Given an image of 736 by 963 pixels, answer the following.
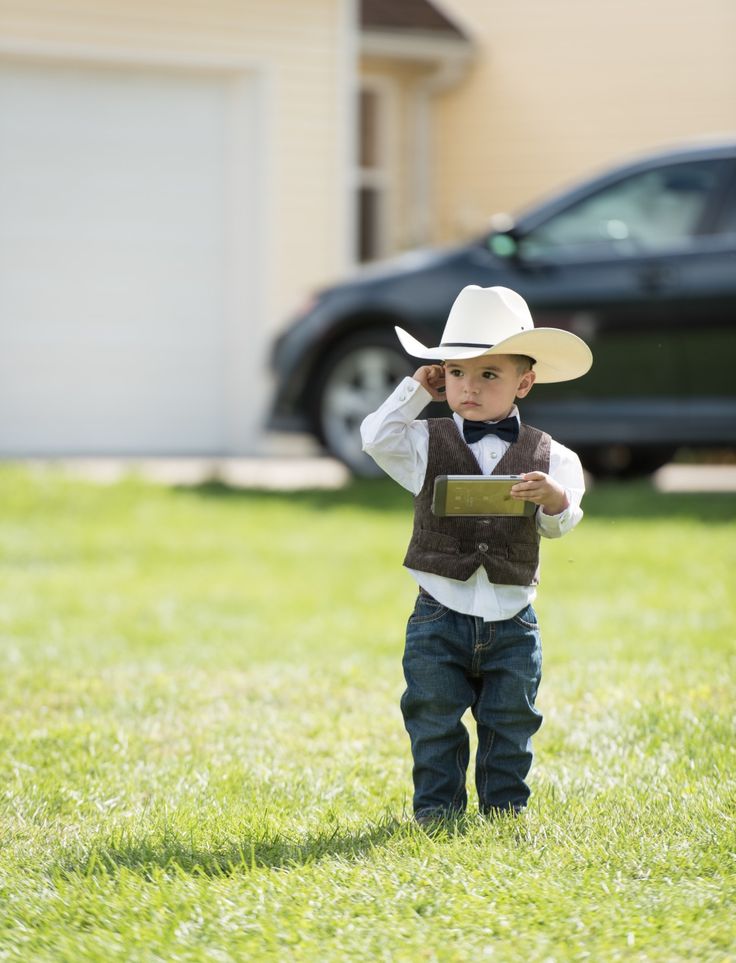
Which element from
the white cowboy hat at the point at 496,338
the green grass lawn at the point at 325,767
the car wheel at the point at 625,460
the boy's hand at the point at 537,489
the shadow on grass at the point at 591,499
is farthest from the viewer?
the car wheel at the point at 625,460

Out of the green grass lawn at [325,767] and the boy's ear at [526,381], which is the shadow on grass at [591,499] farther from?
the boy's ear at [526,381]

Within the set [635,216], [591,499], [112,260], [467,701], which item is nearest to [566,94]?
[112,260]

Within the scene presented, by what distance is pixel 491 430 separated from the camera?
331 centimetres

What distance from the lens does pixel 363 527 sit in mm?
8164

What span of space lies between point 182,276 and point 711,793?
945cm

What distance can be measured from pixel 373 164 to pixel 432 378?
12.0 meters

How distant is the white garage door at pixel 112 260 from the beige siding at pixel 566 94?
349cm

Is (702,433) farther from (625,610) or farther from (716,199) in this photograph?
(625,610)

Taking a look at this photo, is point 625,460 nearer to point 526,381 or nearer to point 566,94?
point 566,94

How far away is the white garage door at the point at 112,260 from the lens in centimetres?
1193

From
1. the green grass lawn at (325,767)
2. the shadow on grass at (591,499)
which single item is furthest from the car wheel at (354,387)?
the green grass lawn at (325,767)

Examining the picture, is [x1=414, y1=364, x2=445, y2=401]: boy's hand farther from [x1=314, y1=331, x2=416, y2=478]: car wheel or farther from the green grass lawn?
[x1=314, y1=331, x2=416, y2=478]: car wheel

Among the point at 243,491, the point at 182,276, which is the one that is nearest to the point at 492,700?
the point at 243,491

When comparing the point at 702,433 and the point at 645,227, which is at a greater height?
the point at 645,227
